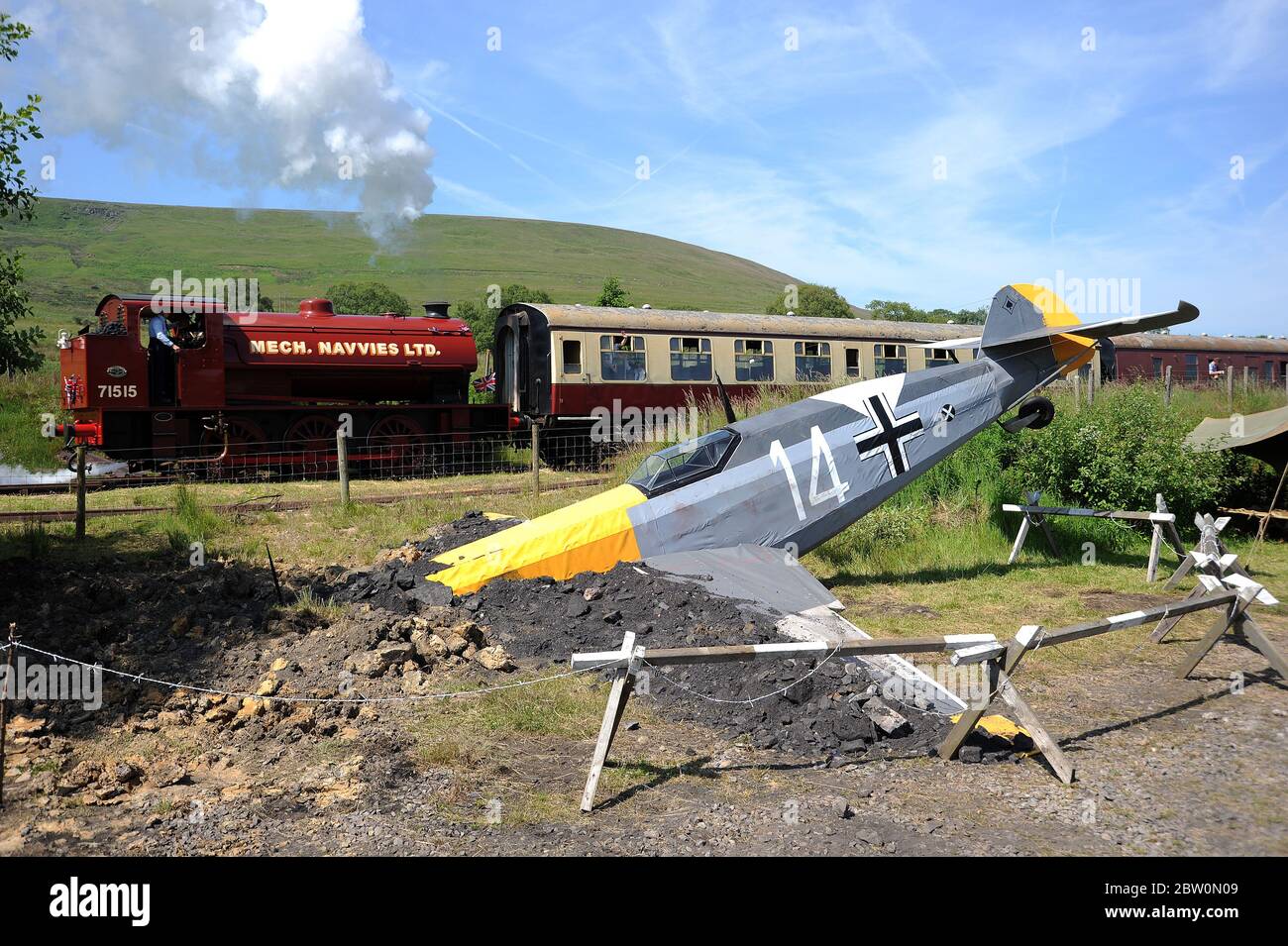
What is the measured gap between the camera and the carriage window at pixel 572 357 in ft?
67.8

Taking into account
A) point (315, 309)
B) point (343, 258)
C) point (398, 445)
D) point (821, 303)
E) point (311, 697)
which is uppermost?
point (343, 258)

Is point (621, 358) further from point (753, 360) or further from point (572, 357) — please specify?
point (753, 360)

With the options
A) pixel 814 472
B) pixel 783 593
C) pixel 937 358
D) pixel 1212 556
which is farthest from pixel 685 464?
pixel 937 358

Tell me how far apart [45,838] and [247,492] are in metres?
12.2

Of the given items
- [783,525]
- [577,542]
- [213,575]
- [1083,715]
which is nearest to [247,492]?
[213,575]

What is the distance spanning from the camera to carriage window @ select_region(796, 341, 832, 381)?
22.6 meters

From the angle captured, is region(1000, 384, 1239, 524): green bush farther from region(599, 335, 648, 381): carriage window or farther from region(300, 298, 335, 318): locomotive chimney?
region(300, 298, 335, 318): locomotive chimney

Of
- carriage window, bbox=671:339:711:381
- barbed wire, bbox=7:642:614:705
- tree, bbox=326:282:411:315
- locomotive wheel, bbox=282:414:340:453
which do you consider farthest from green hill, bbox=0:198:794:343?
barbed wire, bbox=7:642:614:705

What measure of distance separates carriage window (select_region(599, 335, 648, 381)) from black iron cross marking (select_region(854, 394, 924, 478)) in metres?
11.3

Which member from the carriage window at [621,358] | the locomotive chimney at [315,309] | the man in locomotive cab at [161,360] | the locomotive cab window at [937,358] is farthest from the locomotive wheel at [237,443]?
the locomotive cab window at [937,358]

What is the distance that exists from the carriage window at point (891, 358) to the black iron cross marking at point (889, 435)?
1344 centimetres

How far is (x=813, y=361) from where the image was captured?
74.8ft

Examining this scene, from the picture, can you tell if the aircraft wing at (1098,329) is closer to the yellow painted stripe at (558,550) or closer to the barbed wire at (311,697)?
the yellow painted stripe at (558,550)

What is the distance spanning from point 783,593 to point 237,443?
14.0 m
